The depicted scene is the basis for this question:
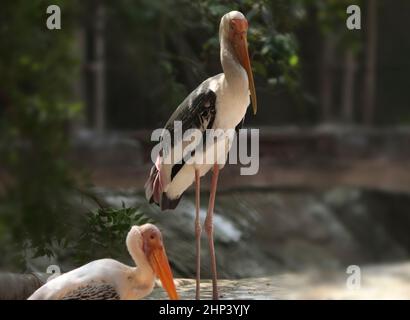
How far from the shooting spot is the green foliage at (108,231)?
1.01 metres

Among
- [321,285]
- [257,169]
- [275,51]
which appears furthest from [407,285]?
[275,51]

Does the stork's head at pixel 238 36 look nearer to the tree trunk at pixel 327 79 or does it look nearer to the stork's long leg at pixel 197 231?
the stork's long leg at pixel 197 231

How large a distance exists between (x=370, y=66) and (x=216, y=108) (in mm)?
2164

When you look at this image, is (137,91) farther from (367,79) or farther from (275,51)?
(275,51)

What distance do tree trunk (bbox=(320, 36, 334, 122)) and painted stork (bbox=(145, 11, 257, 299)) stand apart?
6.61ft

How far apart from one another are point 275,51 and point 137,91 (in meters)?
1.55

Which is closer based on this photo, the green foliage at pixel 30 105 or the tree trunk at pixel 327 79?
the green foliage at pixel 30 105

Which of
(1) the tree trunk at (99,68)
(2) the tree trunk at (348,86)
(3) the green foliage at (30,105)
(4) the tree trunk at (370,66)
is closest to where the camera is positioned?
(3) the green foliage at (30,105)

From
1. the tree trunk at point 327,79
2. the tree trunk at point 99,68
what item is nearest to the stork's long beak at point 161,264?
the tree trunk at point 99,68

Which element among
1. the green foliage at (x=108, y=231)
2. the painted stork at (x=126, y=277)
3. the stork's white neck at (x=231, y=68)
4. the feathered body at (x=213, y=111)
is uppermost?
the stork's white neck at (x=231, y=68)

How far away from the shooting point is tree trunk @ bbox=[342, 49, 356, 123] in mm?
3059

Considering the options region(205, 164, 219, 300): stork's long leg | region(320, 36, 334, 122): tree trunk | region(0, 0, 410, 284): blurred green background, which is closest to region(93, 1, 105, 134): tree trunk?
region(0, 0, 410, 284): blurred green background

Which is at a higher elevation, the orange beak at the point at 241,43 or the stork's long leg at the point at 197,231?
the orange beak at the point at 241,43

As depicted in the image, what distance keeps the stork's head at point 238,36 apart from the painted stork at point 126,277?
9.8 inches
